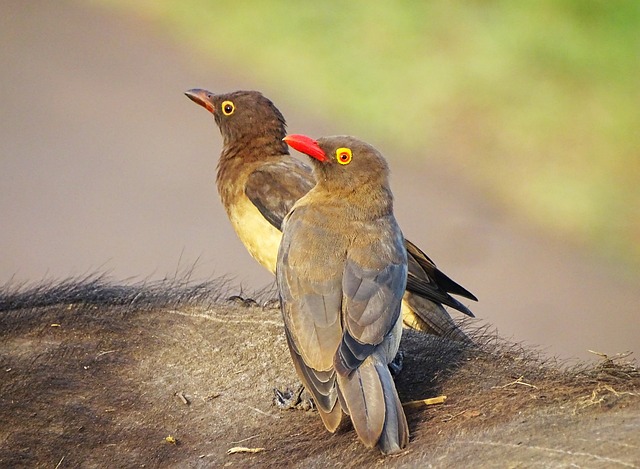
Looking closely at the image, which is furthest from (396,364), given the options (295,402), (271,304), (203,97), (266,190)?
(203,97)

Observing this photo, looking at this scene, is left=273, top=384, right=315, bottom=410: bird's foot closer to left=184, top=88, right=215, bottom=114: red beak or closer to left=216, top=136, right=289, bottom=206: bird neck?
left=216, top=136, right=289, bottom=206: bird neck

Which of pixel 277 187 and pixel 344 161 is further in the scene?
pixel 277 187

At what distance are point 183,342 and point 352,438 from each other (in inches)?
57.2

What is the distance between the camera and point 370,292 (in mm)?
5562

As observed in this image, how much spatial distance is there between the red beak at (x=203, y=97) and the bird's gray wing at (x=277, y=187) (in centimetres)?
79

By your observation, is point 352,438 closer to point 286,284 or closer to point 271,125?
point 286,284

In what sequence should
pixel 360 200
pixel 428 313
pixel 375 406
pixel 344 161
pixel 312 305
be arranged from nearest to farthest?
pixel 375 406, pixel 312 305, pixel 360 200, pixel 344 161, pixel 428 313

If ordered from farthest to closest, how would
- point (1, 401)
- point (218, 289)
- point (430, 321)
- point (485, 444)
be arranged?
point (430, 321)
point (218, 289)
point (1, 401)
point (485, 444)

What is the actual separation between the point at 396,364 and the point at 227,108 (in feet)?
11.9

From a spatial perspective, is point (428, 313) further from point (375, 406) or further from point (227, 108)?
point (375, 406)

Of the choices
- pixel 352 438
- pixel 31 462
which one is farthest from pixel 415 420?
pixel 31 462

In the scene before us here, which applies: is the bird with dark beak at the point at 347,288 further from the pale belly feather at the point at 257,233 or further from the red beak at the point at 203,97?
the red beak at the point at 203,97

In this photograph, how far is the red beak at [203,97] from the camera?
29.2ft

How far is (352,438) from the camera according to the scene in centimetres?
508
